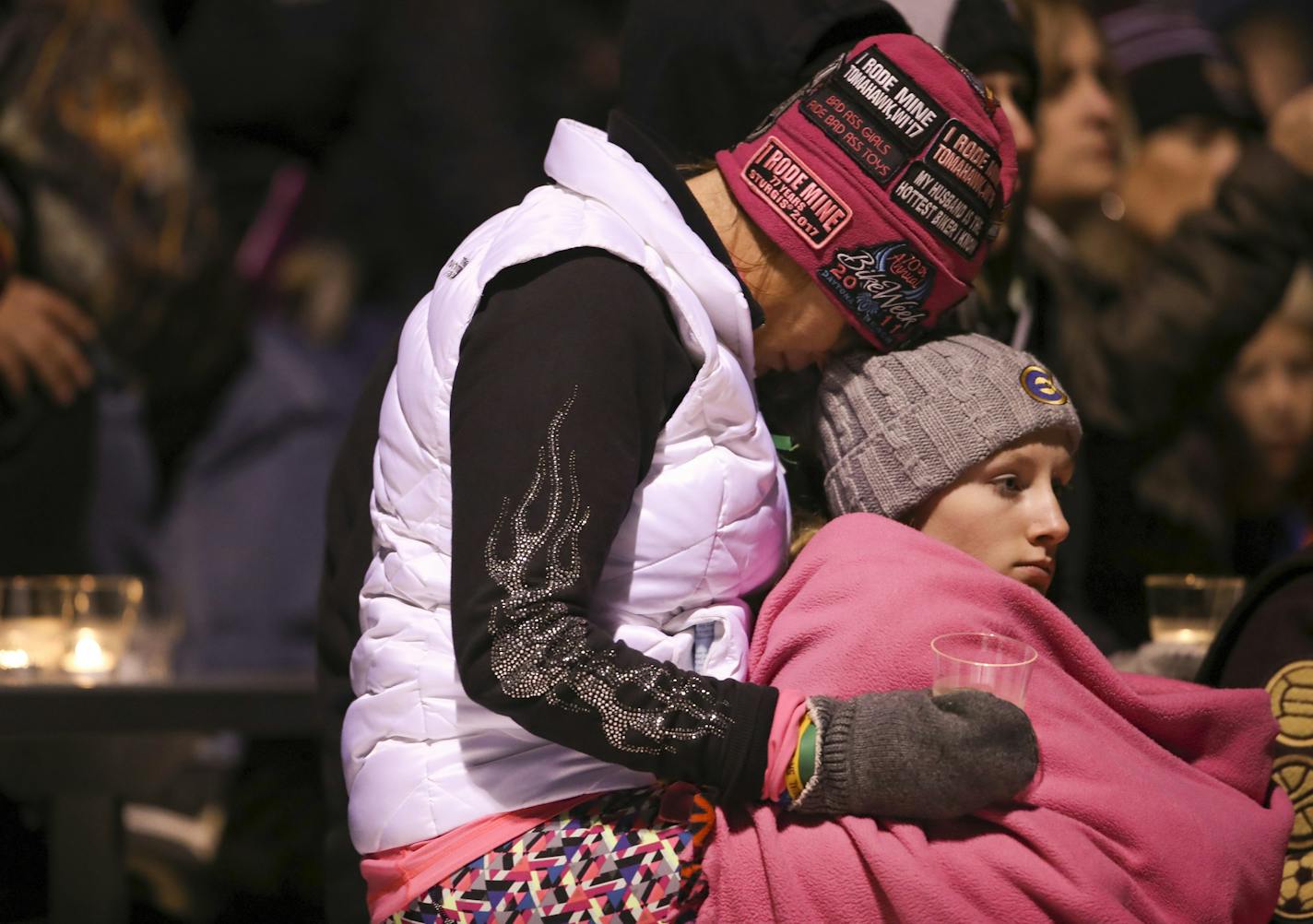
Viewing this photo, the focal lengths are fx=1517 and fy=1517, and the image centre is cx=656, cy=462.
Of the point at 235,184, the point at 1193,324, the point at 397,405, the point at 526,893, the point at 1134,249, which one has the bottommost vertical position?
the point at 526,893

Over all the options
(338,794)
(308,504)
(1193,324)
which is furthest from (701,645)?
(308,504)

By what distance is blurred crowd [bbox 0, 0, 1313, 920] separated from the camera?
295 cm

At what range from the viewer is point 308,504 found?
4.08 meters

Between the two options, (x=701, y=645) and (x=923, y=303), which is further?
(x=923, y=303)

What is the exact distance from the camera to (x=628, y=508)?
155 centimetres

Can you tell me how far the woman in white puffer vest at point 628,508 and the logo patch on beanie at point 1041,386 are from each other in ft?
0.45

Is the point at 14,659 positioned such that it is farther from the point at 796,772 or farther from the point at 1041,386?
the point at 1041,386

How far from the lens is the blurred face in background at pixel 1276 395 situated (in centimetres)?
396

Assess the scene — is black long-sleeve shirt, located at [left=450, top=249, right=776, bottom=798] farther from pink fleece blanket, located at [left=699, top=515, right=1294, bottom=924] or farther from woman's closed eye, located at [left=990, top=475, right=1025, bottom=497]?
woman's closed eye, located at [left=990, top=475, right=1025, bottom=497]

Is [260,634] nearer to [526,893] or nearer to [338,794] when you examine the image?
[338,794]

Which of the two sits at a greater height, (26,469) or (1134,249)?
(1134,249)

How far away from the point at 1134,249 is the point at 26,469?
260cm

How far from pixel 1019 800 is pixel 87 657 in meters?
1.65

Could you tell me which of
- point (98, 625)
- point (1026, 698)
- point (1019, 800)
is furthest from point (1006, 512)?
point (98, 625)
